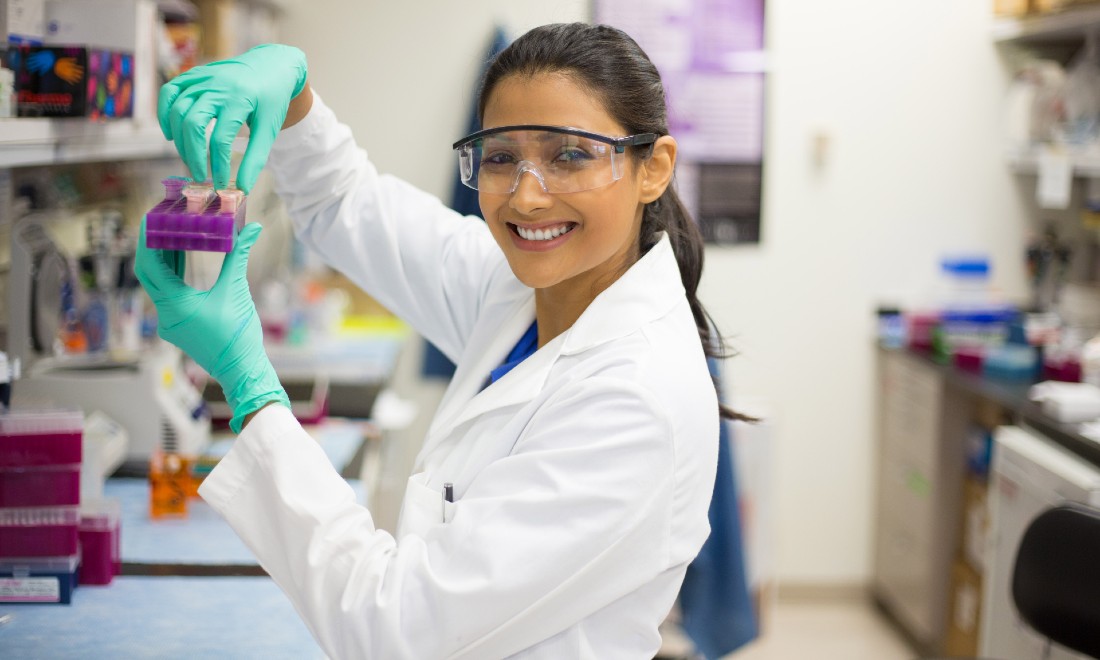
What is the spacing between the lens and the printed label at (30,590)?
1.65m

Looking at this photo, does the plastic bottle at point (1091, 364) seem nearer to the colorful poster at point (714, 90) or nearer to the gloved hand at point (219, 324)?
the colorful poster at point (714, 90)

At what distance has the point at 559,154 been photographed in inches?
55.1

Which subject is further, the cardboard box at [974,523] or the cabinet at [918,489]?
the cabinet at [918,489]

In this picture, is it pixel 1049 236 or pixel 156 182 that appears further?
pixel 1049 236

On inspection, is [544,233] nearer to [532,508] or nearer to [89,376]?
[532,508]

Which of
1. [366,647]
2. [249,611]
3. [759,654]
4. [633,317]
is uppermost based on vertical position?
[633,317]

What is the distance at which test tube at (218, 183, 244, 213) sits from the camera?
132 cm

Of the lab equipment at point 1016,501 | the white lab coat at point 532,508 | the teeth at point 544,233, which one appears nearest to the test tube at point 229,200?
the white lab coat at point 532,508

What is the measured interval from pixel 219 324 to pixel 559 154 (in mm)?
485

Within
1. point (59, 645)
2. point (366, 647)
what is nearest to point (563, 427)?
point (366, 647)

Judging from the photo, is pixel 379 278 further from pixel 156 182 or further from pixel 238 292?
pixel 156 182

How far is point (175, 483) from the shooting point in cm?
208

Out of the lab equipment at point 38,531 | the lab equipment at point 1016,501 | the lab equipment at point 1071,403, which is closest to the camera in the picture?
the lab equipment at point 38,531

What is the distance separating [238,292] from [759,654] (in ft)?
9.92
